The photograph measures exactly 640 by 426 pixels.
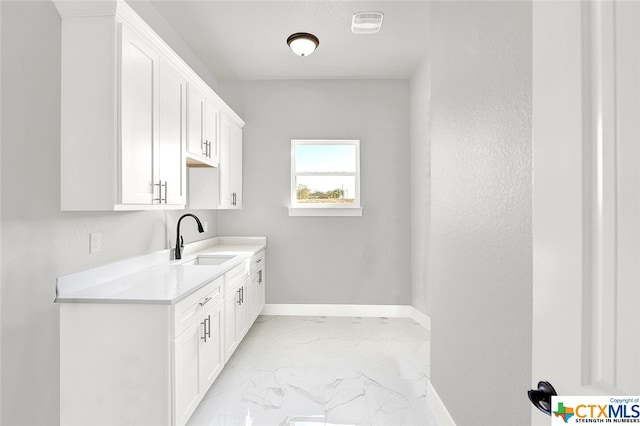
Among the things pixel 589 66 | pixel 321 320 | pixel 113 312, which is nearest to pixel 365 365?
pixel 321 320

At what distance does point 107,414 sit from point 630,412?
2077 mm

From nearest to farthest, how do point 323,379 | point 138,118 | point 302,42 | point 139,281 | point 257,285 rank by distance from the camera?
point 138,118, point 139,281, point 323,379, point 302,42, point 257,285

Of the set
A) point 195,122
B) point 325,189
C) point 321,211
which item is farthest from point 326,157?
point 195,122

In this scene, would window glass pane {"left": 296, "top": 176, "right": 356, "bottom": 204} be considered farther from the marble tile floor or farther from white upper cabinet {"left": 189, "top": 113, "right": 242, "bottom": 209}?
the marble tile floor

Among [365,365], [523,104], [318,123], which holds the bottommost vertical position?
[365,365]

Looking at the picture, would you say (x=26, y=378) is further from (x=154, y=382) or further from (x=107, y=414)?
(x=154, y=382)

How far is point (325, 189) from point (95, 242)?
2709 millimetres

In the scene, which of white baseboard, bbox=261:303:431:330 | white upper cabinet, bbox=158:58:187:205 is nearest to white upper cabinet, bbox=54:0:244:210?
white upper cabinet, bbox=158:58:187:205

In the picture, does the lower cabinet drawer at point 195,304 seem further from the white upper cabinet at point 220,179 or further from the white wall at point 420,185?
the white wall at point 420,185

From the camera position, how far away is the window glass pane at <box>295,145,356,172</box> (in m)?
4.24

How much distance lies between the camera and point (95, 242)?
2.01 m

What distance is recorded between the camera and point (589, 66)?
0.58m

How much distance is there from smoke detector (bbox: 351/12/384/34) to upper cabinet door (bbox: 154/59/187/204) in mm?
1492

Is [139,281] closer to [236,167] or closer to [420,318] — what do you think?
[236,167]
